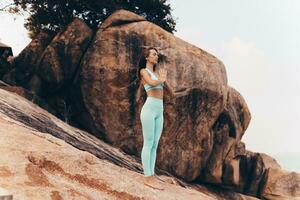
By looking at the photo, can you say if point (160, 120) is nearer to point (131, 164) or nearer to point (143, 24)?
point (131, 164)

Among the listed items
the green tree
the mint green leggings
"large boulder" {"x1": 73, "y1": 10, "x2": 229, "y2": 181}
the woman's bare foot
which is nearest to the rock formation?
"large boulder" {"x1": 73, "y1": 10, "x2": 229, "y2": 181}

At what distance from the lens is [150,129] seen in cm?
979

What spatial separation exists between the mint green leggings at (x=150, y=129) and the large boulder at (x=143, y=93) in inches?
362

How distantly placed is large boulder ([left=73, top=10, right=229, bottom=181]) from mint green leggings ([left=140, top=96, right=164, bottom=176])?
919 cm

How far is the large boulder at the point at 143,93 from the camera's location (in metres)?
19.6

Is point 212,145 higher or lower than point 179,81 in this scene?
lower

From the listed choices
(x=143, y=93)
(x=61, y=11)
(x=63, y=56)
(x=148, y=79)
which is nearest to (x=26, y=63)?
(x=63, y=56)

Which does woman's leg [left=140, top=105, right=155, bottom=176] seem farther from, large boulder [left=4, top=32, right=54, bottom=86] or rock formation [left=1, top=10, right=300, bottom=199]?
large boulder [left=4, top=32, right=54, bottom=86]

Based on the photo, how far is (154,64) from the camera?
34.3 ft

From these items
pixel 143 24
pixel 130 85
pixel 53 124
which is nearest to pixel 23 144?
pixel 53 124

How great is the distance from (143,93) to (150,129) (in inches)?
383

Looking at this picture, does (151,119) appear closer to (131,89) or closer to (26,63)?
(131,89)

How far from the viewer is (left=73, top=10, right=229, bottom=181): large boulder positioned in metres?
19.6

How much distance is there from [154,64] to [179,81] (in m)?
8.95
